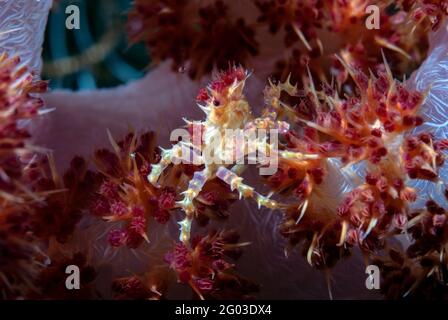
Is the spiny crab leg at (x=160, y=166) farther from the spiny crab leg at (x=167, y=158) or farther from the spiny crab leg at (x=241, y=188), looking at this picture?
the spiny crab leg at (x=241, y=188)

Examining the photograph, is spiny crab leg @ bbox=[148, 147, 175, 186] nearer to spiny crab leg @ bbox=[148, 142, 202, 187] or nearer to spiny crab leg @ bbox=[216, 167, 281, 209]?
spiny crab leg @ bbox=[148, 142, 202, 187]

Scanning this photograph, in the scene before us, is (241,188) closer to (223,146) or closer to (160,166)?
(223,146)

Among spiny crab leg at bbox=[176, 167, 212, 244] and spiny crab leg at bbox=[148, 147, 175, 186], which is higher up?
spiny crab leg at bbox=[148, 147, 175, 186]

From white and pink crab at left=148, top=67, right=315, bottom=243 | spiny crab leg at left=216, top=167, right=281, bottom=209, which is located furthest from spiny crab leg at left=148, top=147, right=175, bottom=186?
spiny crab leg at left=216, top=167, right=281, bottom=209

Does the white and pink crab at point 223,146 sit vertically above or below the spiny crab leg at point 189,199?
above

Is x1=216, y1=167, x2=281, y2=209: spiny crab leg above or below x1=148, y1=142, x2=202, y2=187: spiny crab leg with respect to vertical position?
below

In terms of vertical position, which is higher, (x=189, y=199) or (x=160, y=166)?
(x=160, y=166)

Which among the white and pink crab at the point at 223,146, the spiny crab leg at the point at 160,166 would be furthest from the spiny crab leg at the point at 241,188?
the spiny crab leg at the point at 160,166

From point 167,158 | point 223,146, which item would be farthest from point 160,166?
point 223,146

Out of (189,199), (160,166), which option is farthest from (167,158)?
(189,199)
